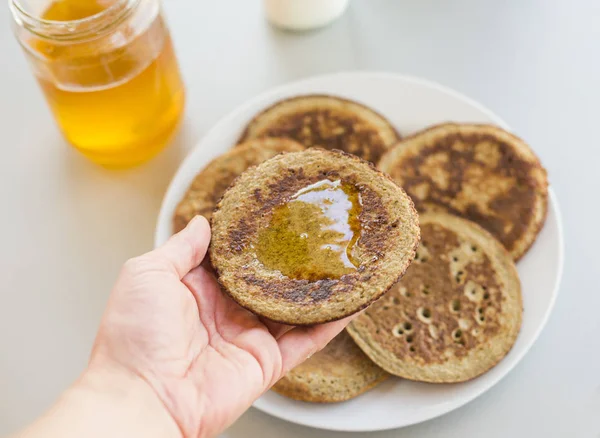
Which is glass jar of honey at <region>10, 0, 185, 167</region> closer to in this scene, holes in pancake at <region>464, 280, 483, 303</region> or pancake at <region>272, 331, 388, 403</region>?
pancake at <region>272, 331, 388, 403</region>

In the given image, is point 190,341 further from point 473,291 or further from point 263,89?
point 263,89

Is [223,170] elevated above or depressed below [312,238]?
below

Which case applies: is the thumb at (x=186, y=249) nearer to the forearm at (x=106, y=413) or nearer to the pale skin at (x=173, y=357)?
the pale skin at (x=173, y=357)

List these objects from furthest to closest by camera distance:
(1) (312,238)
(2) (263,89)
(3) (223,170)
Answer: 1. (2) (263,89)
2. (3) (223,170)
3. (1) (312,238)

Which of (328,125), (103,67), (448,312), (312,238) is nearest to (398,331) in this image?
(448,312)

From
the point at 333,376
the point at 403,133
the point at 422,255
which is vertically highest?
the point at 403,133

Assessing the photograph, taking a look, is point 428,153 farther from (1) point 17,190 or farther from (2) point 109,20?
(1) point 17,190
